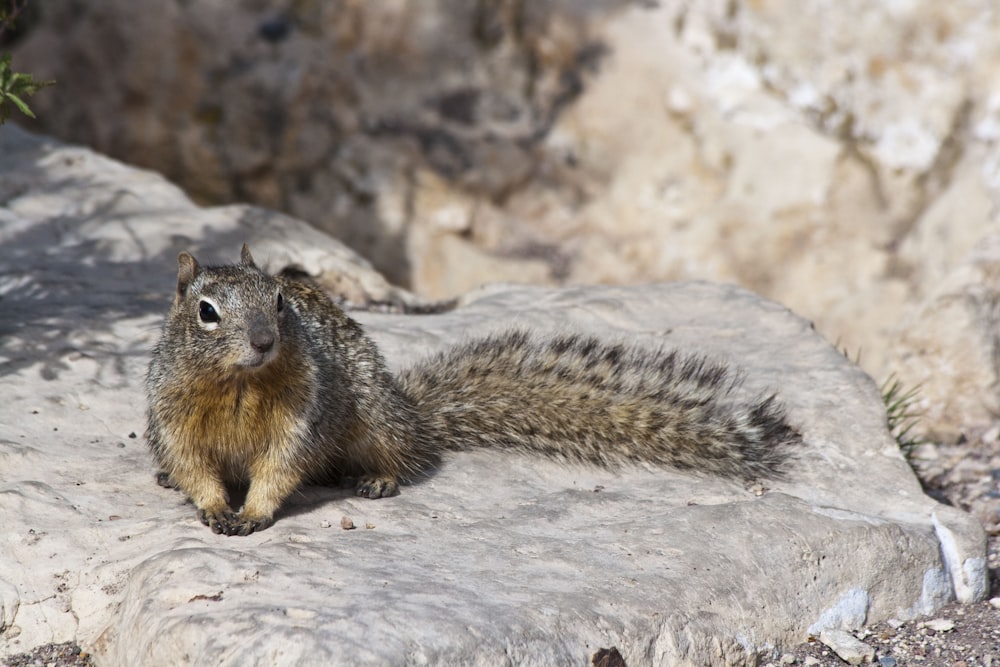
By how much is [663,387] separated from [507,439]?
0.72 metres

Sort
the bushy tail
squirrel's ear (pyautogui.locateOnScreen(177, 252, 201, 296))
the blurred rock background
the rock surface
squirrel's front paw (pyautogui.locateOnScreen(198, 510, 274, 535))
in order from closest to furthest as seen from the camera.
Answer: squirrel's front paw (pyautogui.locateOnScreen(198, 510, 274, 535)) → squirrel's ear (pyautogui.locateOnScreen(177, 252, 201, 296)) → the bushy tail → the blurred rock background → the rock surface

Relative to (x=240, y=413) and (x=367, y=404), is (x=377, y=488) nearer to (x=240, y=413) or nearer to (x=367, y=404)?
(x=367, y=404)

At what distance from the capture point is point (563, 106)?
10.4 metres

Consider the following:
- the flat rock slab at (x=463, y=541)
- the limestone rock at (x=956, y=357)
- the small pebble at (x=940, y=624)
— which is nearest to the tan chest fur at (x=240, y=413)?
the flat rock slab at (x=463, y=541)

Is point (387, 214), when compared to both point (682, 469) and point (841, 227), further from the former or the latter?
point (682, 469)

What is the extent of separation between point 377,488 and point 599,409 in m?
1.06

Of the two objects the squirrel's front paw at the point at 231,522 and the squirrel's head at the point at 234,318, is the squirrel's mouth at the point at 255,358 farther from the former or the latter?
the squirrel's front paw at the point at 231,522

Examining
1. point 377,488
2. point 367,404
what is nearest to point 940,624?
point 377,488

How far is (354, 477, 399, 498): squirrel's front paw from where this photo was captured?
4551 mm

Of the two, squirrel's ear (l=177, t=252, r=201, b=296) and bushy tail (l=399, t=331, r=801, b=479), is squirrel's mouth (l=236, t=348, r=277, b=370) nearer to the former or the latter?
squirrel's ear (l=177, t=252, r=201, b=296)

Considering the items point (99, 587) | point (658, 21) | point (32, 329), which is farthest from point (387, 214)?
point (99, 587)

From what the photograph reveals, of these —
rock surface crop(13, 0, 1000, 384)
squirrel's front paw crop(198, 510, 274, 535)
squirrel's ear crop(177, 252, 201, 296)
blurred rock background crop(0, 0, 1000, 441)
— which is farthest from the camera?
rock surface crop(13, 0, 1000, 384)

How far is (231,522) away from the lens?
4047 millimetres

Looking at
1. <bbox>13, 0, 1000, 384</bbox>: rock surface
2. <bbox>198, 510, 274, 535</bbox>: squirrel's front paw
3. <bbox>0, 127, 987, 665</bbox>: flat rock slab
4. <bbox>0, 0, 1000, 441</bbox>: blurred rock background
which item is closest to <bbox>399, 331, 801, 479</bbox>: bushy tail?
<bbox>0, 127, 987, 665</bbox>: flat rock slab
